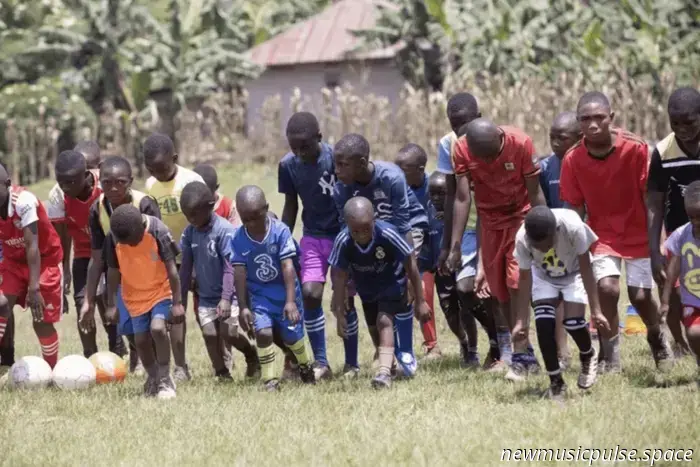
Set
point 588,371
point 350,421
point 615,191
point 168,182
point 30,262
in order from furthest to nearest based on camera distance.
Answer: point 168,182 < point 30,262 < point 615,191 < point 588,371 < point 350,421

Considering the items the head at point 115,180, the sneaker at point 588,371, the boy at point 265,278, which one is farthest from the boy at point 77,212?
the sneaker at point 588,371

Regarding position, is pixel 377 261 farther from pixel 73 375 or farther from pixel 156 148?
pixel 73 375

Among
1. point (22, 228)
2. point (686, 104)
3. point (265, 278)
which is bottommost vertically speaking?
point (265, 278)

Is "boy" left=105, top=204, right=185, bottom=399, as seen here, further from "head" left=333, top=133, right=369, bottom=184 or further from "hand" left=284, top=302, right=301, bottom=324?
"head" left=333, top=133, right=369, bottom=184

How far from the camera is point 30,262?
1005 centimetres

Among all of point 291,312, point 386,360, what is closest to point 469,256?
point 386,360

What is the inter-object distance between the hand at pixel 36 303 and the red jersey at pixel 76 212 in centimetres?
91

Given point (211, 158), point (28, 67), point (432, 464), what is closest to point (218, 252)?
point (432, 464)

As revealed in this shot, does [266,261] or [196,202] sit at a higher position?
[196,202]

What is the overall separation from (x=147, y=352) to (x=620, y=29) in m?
21.6

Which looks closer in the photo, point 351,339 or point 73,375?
point 73,375

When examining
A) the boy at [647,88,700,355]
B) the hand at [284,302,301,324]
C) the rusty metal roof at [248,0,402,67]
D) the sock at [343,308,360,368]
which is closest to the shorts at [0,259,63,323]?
the hand at [284,302,301,324]

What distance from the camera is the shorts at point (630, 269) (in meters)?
8.91

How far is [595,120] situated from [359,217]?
1910 millimetres
